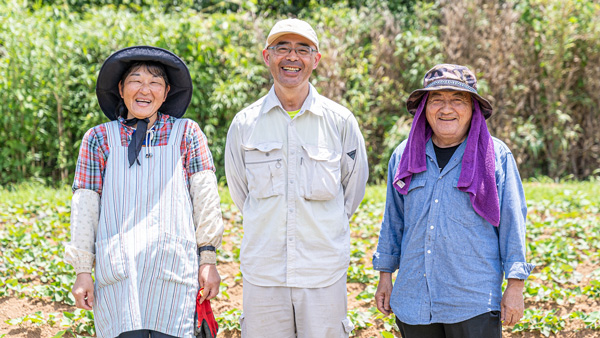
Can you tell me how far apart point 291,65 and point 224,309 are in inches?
82.8

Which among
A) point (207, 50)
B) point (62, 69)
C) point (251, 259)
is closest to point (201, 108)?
point (207, 50)

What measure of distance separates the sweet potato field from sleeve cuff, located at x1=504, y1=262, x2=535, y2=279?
4.05 feet

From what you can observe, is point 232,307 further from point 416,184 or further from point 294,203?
point 416,184

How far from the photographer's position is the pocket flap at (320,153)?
2.95 metres

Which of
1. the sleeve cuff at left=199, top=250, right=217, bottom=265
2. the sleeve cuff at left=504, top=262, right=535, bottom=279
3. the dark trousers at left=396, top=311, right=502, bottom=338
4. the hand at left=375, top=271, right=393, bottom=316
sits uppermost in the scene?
the sleeve cuff at left=199, top=250, right=217, bottom=265

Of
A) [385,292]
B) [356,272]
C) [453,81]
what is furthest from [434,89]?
[356,272]

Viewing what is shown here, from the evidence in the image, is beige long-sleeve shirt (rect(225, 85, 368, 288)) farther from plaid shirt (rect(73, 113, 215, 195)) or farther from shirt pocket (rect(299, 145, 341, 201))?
plaid shirt (rect(73, 113, 215, 195))

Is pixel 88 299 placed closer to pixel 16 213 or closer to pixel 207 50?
pixel 16 213

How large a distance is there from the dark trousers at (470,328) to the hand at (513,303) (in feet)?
0.15

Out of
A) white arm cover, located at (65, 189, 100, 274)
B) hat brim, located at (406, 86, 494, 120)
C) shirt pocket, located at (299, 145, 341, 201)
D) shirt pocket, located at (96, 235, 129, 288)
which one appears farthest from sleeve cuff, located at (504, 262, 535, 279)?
white arm cover, located at (65, 189, 100, 274)

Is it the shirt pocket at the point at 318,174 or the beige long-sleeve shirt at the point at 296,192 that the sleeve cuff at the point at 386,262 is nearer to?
the beige long-sleeve shirt at the point at 296,192

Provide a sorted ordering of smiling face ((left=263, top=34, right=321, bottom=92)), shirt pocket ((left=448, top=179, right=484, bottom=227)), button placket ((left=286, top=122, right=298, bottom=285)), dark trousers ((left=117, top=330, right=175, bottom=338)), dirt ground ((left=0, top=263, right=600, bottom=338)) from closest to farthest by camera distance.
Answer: dark trousers ((left=117, top=330, right=175, bottom=338)) < shirt pocket ((left=448, top=179, right=484, bottom=227)) < button placket ((left=286, top=122, right=298, bottom=285)) < smiling face ((left=263, top=34, right=321, bottom=92)) < dirt ground ((left=0, top=263, right=600, bottom=338))

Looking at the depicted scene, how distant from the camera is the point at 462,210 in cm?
275

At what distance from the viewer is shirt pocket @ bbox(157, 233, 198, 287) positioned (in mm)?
2668
